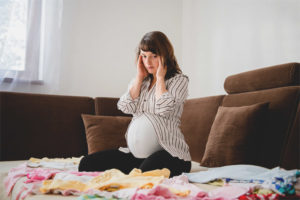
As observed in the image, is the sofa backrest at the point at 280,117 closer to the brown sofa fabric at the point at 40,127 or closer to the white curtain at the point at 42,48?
the brown sofa fabric at the point at 40,127

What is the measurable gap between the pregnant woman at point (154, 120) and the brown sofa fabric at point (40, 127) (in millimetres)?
802

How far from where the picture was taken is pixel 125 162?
159 centimetres

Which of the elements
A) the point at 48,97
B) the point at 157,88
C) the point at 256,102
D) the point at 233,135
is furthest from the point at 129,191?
the point at 48,97

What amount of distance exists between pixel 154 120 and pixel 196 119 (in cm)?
82

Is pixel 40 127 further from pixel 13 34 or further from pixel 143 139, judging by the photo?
pixel 143 139

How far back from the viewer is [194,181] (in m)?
1.30

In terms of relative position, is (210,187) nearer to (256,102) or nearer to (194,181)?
(194,181)

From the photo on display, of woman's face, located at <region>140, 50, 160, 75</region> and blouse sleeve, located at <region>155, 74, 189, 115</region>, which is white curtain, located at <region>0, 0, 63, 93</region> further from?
blouse sleeve, located at <region>155, 74, 189, 115</region>

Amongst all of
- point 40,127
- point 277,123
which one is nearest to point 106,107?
point 40,127

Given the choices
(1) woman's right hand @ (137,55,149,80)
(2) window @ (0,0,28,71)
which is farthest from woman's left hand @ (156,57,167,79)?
(2) window @ (0,0,28,71)

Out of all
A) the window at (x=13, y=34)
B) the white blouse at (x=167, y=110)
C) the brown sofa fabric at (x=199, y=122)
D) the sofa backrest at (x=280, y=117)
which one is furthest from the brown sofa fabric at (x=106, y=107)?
the sofa backrest at (x=280, y=117)

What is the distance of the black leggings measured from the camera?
1422mm

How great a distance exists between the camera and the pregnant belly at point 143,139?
1.51m

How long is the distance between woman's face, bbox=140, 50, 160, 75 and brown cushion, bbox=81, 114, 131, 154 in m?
0.79
